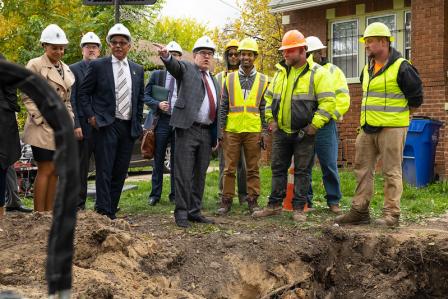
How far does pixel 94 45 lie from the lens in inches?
307

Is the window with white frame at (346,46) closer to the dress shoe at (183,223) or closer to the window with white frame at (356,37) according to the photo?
the window with white frame at (356,37)

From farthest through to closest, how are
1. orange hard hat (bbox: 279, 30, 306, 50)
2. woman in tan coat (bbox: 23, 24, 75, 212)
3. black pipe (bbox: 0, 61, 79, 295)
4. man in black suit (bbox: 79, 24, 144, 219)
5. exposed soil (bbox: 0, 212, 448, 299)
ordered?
1. orange hard hat (bbox: 279, 30, 306, 50)
2. man in black suit (bbox: 79, 24, 144, 219)
3. woman in tan coat (bbox: 23, 24, 75, 212)
4. exposed soil (bbox: 0, 212, 448, 299)
5. black pipe (bbox: 0, 61, 79, 295)

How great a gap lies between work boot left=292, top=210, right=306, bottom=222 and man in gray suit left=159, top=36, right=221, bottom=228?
39.0 inches

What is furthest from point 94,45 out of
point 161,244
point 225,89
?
point 161,244

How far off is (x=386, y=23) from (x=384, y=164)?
7.78 metres

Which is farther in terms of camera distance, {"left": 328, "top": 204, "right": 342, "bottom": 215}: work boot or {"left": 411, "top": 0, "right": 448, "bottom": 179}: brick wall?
{"left": 411, "top": 0, "right": 448, "bottom": 179}: brick wall

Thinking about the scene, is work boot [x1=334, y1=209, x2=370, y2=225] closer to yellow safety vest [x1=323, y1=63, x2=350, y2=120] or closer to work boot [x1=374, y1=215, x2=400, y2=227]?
work boot [x1=374, y1=215, x2=400, y2=227]

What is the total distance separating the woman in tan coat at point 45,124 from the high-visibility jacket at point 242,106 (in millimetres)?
2087

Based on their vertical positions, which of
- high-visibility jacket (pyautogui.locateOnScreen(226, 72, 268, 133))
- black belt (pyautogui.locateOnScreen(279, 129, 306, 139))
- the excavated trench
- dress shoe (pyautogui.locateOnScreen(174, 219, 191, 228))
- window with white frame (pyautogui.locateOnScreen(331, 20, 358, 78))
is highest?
window with white frame (pyautogui.locateOnScreen(331, 20, 358, 78))

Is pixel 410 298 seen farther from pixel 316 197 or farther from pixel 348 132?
pixel 348 132

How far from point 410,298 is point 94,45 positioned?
4.84 m

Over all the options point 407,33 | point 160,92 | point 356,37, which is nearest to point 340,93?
point 160,92

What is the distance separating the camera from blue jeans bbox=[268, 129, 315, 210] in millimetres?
7188

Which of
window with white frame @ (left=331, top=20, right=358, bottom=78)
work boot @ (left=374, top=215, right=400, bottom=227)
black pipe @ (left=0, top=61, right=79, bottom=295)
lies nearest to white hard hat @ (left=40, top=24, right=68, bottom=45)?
work boot @ (left=374, top=215, right=400, bottom=227)
